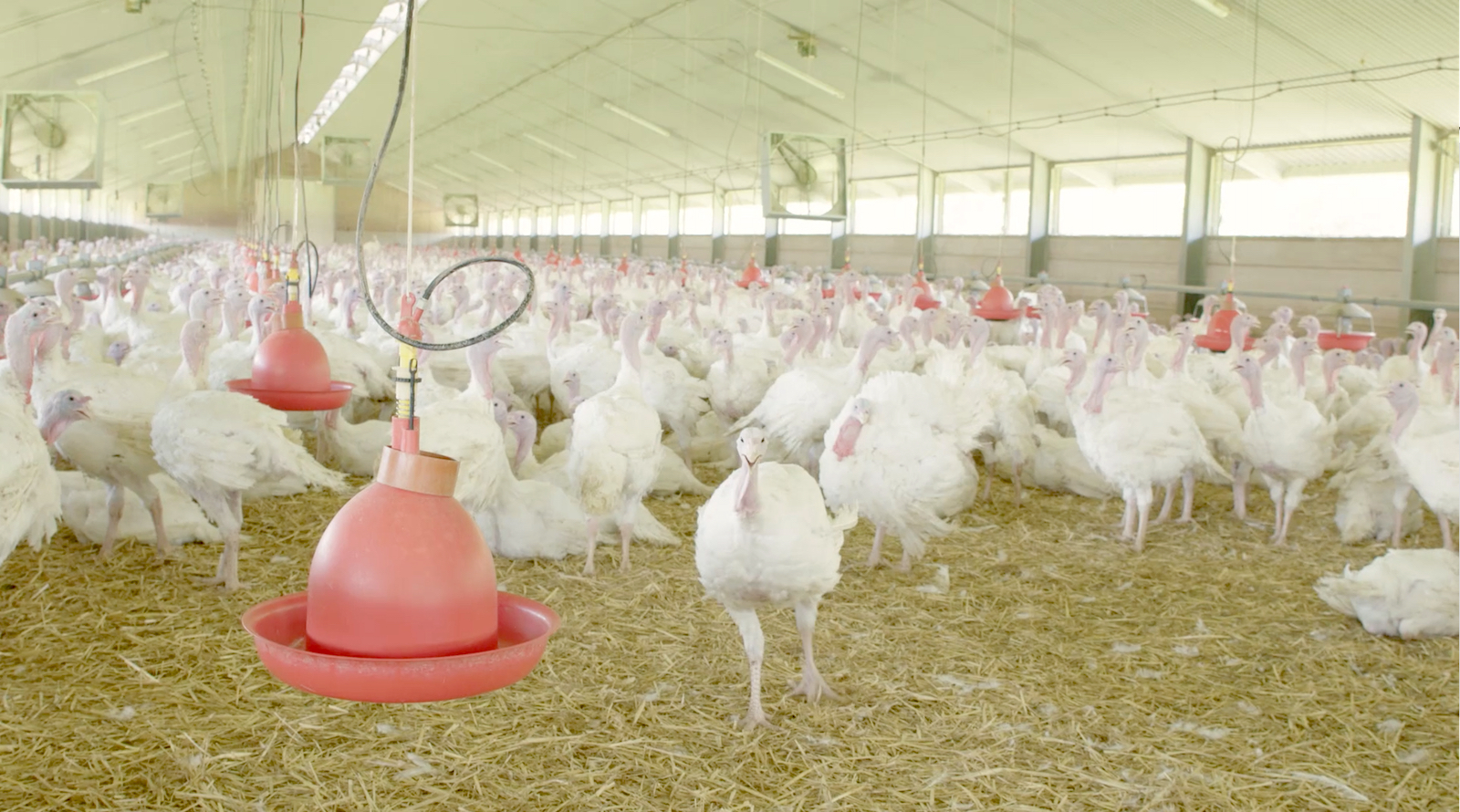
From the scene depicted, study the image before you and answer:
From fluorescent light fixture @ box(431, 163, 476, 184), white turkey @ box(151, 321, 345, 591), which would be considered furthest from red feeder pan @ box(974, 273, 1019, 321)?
fluorescent light fixture @ box(431, 163, 476, 184)

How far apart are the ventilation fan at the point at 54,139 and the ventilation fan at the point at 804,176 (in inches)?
275

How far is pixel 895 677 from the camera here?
464 centimetres

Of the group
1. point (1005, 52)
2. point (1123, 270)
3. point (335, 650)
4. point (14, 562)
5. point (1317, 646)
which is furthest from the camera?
point (1123, 270)

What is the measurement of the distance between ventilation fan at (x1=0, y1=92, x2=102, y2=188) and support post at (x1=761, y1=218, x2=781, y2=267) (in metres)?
17.1

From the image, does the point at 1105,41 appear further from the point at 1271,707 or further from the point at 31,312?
the point at 31,312

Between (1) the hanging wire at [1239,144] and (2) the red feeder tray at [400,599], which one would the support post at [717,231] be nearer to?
(1) the hanging wire at [1239,144]

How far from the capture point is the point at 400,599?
4.85 ft

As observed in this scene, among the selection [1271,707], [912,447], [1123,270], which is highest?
[1123,270]

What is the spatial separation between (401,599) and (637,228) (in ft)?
111

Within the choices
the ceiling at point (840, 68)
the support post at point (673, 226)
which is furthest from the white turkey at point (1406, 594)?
the support post at point (673, 226)

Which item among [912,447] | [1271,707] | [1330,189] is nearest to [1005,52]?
[1330,189]

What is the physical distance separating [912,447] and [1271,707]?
2.06 m

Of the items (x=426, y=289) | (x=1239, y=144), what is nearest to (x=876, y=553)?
(x=426, y=289)

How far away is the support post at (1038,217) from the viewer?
19125 mm
